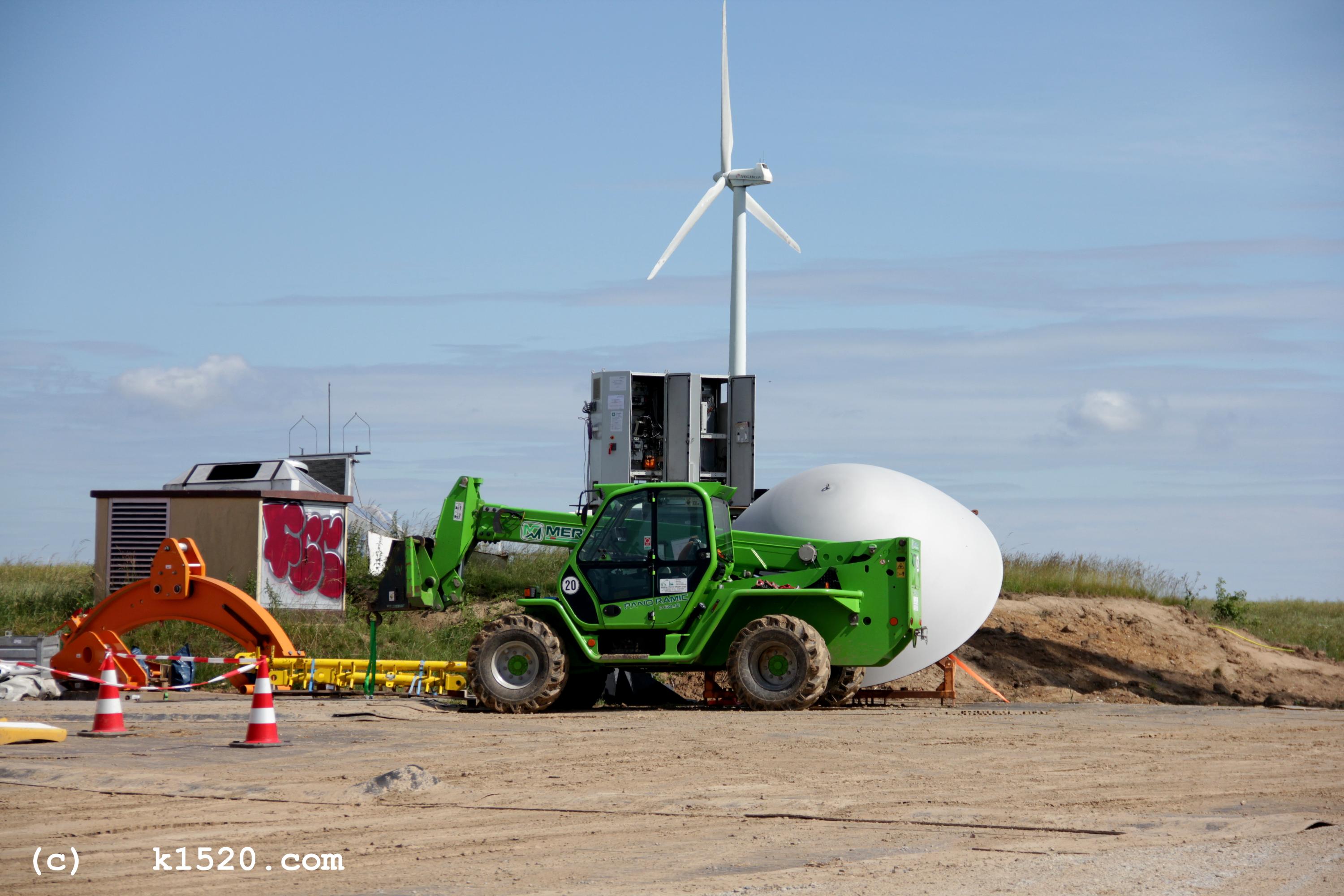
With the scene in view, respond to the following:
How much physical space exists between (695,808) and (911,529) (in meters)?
9.02

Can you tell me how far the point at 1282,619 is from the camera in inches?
1256

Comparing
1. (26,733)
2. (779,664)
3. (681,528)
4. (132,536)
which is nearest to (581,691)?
(681,528)

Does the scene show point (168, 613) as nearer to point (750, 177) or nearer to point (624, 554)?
point (624, 554)

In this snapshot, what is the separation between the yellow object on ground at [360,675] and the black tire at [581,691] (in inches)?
Result: 57.3

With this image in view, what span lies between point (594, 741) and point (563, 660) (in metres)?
3.07

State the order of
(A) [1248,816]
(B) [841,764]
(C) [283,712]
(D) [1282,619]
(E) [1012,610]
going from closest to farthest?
1. (A) [1248,816]
2. (B) [841,764]
3. (C) [283,712]
4. (E) [1012,610]
5. (D) [1282,619]

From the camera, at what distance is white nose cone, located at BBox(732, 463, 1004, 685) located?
1708 cm

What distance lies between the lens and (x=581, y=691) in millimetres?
16281

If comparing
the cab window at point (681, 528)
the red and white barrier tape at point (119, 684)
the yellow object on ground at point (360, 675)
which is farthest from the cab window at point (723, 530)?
the red and white barrier tape at point (119, 684)

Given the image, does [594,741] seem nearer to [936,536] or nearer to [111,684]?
[111,684]

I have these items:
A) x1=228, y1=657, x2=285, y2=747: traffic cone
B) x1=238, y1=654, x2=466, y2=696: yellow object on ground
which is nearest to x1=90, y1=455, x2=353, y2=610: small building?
x1=238, y1=654, x2=466, y2=696: yellow object on ground

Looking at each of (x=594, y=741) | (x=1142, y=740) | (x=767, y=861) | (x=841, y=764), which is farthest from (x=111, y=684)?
(x=1142, y=740)

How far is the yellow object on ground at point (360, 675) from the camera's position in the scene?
1698 cm

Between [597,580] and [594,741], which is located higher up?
[597,580]
